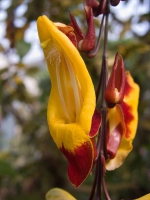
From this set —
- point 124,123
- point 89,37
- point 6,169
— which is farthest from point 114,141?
point 6,169

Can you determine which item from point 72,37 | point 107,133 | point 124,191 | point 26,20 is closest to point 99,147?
point 107,133

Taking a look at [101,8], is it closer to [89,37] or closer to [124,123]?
[89,37]

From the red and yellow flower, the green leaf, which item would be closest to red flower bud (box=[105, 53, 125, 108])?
the red and yellow flower

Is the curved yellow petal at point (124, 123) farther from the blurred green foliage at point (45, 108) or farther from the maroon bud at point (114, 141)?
the blurred green foliage at point (45, 108)

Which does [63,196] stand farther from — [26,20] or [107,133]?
[26,20]

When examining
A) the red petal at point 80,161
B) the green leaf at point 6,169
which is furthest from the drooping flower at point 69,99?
the green leaf at point 6,169

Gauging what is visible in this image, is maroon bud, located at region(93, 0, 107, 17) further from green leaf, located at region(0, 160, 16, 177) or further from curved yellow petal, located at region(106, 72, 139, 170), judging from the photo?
green leaf, located at region(0, 160, 16, 177)
